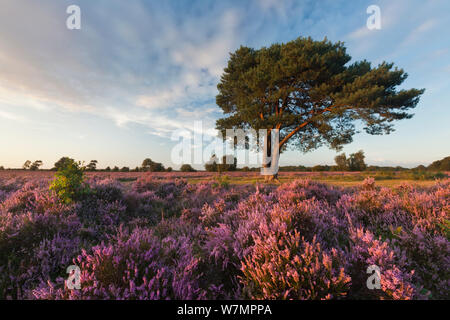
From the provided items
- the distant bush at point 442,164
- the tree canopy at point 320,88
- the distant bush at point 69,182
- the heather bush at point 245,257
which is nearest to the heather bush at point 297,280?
the heather bush at point 245,257

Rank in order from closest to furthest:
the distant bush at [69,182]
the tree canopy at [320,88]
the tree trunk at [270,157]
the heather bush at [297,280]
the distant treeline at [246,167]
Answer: the heather bush at [297,280] → the distant bush at [69,182] → the tree canopy at [320,88] → the tree trunk at [270,157] → the distant treeline at [246,167]

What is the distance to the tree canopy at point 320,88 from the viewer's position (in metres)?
12.5

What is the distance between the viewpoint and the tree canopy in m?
12.5

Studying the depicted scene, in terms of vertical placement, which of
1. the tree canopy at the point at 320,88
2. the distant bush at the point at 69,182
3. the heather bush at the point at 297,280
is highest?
the tree canopy at the point at 320,88

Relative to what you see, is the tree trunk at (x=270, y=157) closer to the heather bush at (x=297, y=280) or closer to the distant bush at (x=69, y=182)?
the distant bush at (x=69, y=182)

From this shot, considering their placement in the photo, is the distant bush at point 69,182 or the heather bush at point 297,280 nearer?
the heather bush at point 297,280

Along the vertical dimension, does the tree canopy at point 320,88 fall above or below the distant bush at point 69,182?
above

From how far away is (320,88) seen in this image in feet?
43.4

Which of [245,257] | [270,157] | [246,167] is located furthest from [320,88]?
[246,167]

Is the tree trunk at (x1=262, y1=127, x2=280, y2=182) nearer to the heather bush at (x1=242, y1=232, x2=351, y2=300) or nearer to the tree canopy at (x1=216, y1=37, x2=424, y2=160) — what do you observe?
the tree canopy at (x1=216, y1=37, x2=424, y2=160)

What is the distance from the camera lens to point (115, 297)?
1.58 metres

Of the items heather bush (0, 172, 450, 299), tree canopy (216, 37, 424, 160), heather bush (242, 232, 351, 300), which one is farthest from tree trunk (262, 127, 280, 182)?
heather bush (242, 232, 351, 300)
